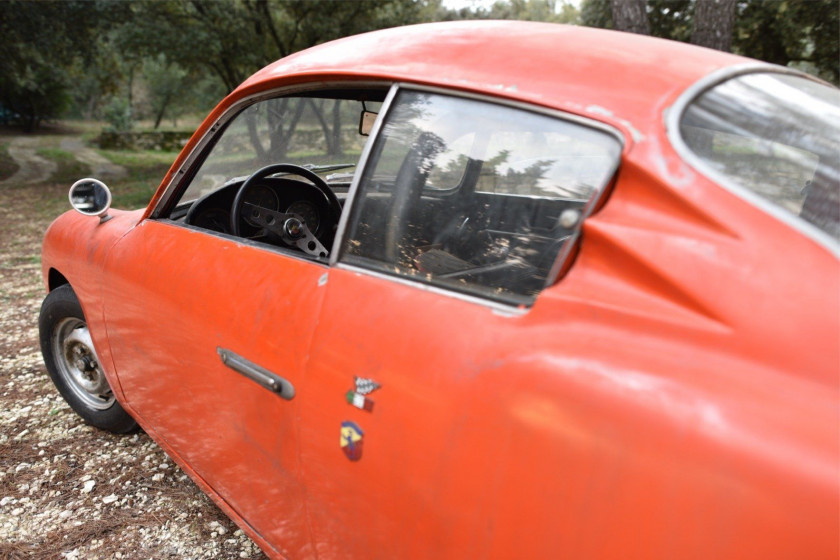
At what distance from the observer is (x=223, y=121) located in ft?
7.58

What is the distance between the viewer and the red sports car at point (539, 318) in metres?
1.00

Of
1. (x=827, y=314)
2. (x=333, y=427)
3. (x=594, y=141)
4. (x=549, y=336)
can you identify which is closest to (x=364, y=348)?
(x=333, y=427)

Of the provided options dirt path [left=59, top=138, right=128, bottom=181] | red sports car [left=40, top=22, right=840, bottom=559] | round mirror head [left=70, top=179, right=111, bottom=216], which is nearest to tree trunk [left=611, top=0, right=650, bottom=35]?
red sports car [left=40, top=22, right=840, bottom=559]

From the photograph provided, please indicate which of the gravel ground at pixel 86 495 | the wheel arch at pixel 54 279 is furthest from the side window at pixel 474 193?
the wheel arch at pixel 54 279

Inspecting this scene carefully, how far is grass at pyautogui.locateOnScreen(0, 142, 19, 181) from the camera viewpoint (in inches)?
675

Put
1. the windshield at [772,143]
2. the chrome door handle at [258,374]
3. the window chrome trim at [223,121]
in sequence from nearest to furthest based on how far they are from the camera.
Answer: the windshield at [772,143]
the chrome door handle at [258,374]
the window chrome trim at [223,121]

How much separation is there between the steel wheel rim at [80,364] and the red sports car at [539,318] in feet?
4.13

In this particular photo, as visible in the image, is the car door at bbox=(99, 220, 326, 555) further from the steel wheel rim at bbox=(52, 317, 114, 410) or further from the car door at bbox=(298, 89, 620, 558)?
the steel wheel rim at bbox=(52, 317, 114, 410)

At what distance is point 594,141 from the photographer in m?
1.30

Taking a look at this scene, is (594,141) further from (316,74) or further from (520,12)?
(520,12)

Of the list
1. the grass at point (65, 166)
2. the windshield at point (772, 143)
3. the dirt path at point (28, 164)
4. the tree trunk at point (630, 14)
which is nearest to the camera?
the windshield at point (772, 143)

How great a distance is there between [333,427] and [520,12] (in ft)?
174

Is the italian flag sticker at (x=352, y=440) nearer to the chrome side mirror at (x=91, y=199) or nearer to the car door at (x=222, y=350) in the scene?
the car door at (x=222, y=350)

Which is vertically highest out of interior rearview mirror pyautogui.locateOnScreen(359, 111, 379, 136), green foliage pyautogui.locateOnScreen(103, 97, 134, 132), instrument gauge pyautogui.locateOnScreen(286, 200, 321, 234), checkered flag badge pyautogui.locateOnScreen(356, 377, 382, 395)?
interior rearview mirror pyautogui.locateOnScreen(359, 111, 379, 136)
